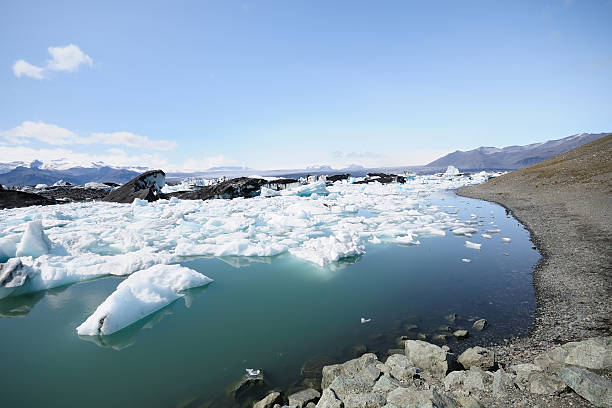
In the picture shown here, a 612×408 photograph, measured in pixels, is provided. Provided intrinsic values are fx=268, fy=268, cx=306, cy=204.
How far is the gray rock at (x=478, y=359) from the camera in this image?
9.46 feet

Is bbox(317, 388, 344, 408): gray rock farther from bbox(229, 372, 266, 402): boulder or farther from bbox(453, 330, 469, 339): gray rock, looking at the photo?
bbox(453, 330, 469, 339): gray rock

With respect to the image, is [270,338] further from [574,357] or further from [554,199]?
[554,199]

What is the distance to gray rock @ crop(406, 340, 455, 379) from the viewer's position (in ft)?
9.23

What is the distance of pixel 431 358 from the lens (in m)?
2.93

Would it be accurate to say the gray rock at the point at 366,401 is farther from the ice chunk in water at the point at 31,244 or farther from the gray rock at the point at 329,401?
the ice chunk in water at the point at 31,244

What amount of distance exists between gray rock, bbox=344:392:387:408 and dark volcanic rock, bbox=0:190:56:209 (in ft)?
73.6

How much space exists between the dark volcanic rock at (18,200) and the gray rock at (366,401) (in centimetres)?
2242

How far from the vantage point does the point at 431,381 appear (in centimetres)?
271

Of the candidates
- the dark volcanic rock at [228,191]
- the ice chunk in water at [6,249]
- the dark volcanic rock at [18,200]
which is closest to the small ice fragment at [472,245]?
the ice chunk in water at [6,249]

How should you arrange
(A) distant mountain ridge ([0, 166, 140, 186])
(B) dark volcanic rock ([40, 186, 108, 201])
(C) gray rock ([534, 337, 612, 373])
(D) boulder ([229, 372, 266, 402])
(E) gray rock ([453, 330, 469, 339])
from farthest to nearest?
1. (A) distant mountain ridge ([0, 166, 140, 186])
2. (B) dark volcanic rock ([40, 186, 108, 201])
3. (E) gray rock ([453, 330, 469, 339])
4. (D) boulder ([229, 372, 266, 402])
5. (C) gray rock ([534, 337, 612, 373])

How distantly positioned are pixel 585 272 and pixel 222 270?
296 inches

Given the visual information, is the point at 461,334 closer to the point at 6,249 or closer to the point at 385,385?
the point at 385,385

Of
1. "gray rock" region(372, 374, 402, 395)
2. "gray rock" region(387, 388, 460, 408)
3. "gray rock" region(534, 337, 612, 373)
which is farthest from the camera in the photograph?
"gray rock" region(372, 374, 402, 395)

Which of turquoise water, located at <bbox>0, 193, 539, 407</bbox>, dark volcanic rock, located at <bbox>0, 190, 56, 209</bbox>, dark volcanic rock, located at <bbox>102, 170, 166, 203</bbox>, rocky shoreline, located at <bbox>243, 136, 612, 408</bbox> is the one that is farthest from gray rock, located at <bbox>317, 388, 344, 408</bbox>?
dark volcanic rock, located at <bbox>0, 190, 56, 209</bbox>
